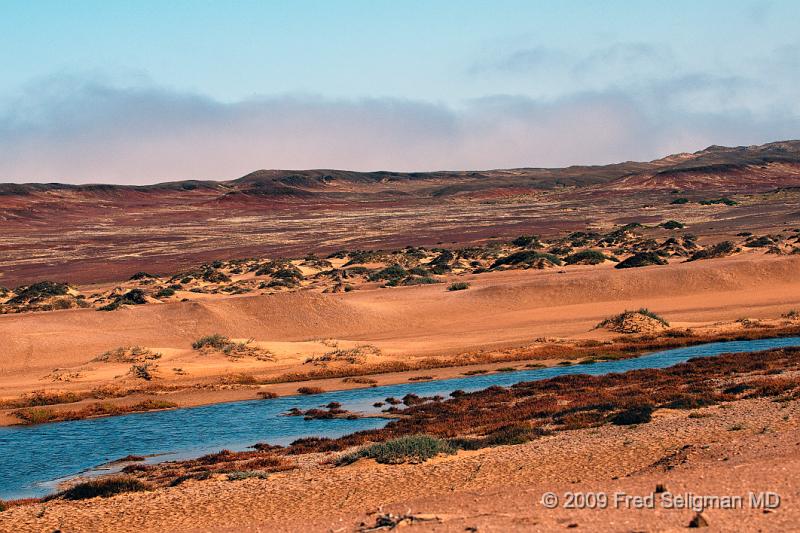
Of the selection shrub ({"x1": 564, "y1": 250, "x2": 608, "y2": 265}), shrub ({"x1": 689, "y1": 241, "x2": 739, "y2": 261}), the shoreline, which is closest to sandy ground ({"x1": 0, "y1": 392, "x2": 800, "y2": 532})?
the shoreline

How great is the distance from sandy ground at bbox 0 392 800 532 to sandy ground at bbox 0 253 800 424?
16524mm

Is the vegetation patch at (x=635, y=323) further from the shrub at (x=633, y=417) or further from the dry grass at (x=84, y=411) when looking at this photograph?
the dry grass at (x=84, y=411)

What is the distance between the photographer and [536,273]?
66938mm

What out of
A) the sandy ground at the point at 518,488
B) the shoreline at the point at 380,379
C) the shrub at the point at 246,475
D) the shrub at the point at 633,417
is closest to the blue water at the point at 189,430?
the shoreline at the point at 380,379

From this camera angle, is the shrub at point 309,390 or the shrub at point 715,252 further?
the shrub at point 715,252

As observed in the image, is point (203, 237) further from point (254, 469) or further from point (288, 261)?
point (254, 469)

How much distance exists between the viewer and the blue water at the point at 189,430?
81.1 ft

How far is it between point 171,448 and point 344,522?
12565 mm

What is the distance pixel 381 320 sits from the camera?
52.4 metres

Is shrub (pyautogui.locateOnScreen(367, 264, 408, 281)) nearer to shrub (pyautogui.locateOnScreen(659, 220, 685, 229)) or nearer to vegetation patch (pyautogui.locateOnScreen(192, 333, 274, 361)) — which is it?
vegetation patch (pyautogui.locateOnScreen(192, 333, 274, 361))

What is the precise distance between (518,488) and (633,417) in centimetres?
656

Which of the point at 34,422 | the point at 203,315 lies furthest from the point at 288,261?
the point at 34,422

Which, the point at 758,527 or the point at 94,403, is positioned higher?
the point at 758,527

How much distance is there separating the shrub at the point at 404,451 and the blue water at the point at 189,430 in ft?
18.6
